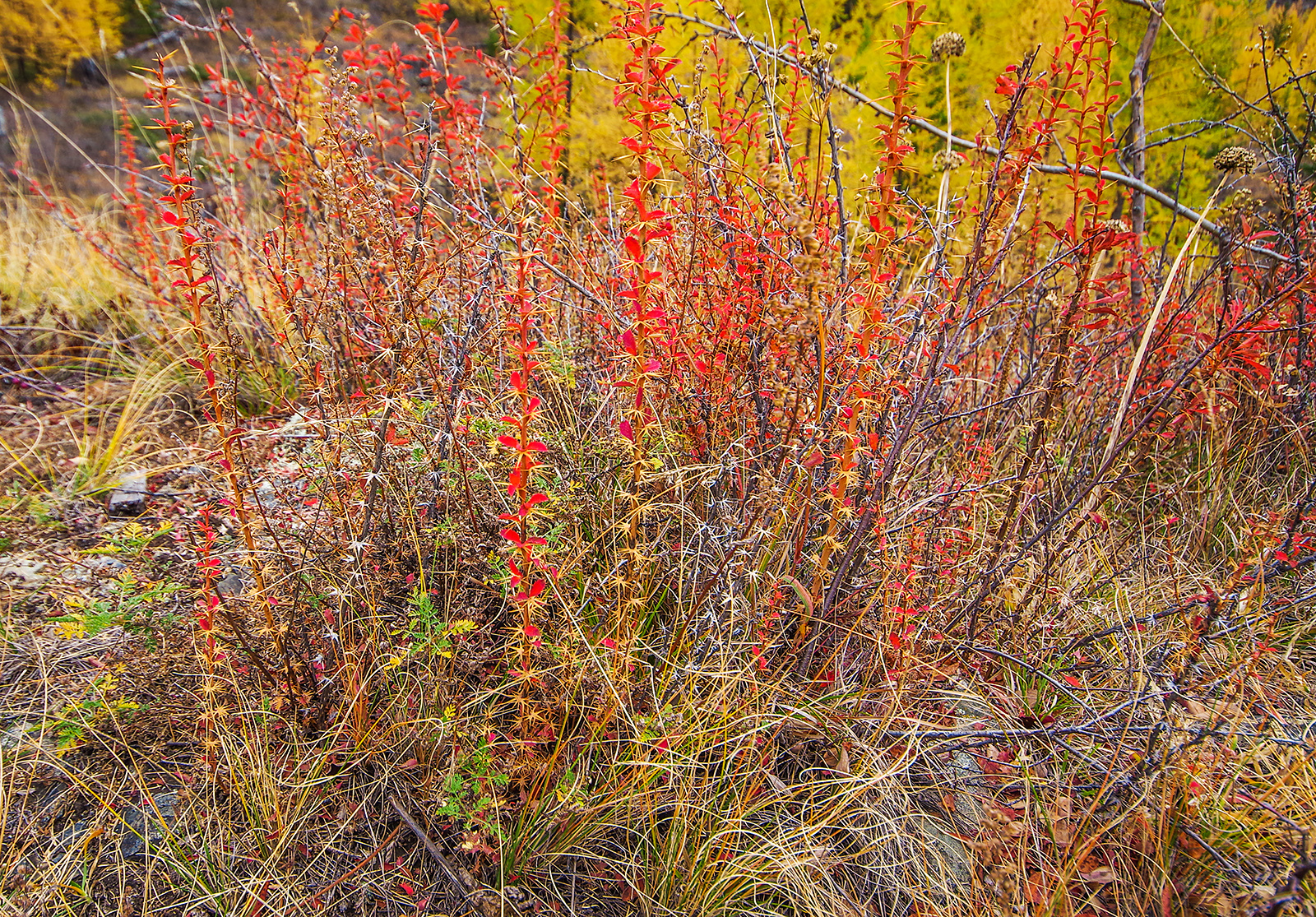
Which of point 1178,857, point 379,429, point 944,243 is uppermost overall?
point 944,243

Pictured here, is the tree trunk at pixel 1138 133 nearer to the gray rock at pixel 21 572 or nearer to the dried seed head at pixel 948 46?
the dried seed head at pixel 948 46

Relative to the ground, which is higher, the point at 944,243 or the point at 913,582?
the point at 944,243

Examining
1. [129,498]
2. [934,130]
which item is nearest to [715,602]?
[934,130]

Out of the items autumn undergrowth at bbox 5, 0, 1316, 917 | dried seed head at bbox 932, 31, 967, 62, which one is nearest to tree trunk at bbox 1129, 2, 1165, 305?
autumn undergrowth at bbox 5, 0, 1316, 917

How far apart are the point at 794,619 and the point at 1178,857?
955 mm

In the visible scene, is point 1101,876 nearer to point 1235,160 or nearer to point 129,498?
point 1235,160

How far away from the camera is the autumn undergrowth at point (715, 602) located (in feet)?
4.65

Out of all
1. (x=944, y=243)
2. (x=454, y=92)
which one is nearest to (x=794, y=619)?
(x=944, y=243)

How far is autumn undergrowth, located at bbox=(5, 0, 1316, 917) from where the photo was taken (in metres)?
1.42

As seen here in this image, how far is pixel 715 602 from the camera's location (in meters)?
1.68

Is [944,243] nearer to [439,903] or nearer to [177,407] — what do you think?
[439,903]

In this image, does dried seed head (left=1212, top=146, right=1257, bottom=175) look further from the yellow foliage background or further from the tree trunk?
the yellow foliage background

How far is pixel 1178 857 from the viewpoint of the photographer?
1504 mm

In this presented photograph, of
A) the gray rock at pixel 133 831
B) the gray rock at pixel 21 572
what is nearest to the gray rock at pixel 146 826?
the gray rock at pixel 133 831
